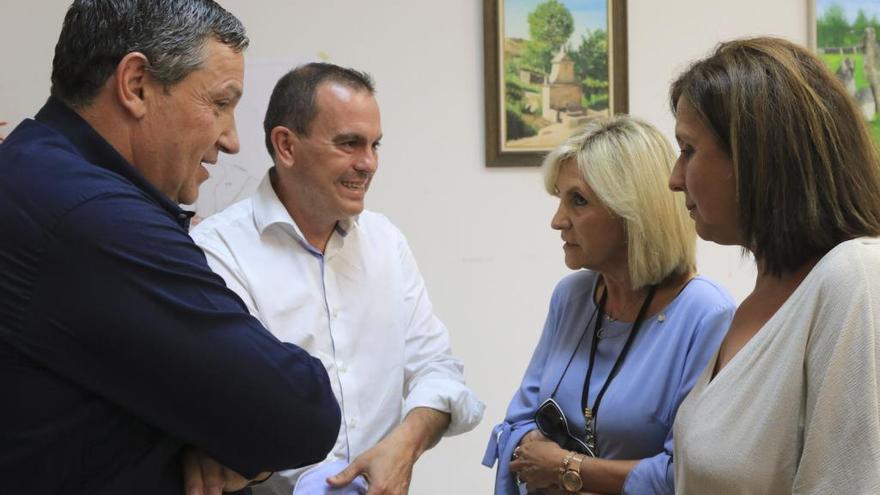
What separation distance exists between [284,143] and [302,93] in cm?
13

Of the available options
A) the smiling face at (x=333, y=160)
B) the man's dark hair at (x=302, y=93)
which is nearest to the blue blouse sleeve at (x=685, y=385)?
the smiling face at (x=333, y=160)

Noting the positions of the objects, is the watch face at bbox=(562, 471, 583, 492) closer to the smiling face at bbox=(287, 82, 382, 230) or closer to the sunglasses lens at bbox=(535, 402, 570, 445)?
the sunglasses lens at bbox=(535, 402, 570, 445)

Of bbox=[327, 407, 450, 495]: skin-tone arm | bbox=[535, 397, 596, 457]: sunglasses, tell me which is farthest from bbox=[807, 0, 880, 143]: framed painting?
bbox=[327, 407, 450, 495]: skin-tone arm

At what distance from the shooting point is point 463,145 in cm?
315

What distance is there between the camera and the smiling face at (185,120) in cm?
134

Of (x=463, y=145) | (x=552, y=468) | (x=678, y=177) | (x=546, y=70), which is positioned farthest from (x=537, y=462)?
(x=546, y=70)

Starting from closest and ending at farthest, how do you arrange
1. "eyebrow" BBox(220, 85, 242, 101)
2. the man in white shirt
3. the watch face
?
1. "eyebrow" BBox(220, 85, 242, 101)
2. the watch face
3. the man in white shirt

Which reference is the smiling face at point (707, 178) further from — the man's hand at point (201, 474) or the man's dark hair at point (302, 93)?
the man's dark hair at point (302, 93)

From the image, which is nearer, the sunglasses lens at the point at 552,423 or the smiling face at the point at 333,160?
the sunglasses lens at the point at 552,423

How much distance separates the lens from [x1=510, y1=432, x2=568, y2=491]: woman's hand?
193cm

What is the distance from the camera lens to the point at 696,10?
3.27 metres

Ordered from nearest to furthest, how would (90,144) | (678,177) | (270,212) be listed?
(90,144) → (678,177) → (270,212)

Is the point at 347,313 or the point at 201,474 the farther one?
the point at 347,313

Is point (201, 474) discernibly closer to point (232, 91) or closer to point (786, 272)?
point (232, 91)
